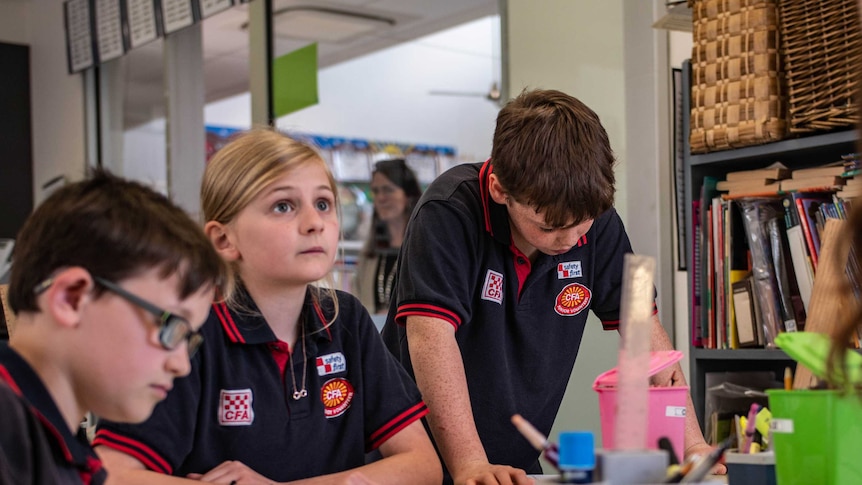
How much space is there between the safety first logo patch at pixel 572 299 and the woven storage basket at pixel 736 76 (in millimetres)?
664

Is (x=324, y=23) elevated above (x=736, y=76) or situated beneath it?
elevated above

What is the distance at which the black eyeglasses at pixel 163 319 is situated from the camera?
96 centimetres

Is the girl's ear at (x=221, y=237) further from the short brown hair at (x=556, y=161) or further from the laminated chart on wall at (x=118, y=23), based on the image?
the laminated chart on wall at (x=118, y=23)

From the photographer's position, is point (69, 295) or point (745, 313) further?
point (745, 313)

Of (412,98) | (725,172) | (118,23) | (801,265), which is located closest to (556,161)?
(801,265)

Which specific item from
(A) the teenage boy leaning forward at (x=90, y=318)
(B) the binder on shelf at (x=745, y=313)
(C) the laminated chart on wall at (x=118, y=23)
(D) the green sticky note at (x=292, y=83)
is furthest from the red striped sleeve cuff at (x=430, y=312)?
(D) the green sticky note at (x=292, y=83)

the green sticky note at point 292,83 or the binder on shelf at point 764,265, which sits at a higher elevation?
the green sticky note at point 292,83

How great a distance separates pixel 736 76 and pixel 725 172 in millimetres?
285

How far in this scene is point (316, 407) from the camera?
4.84 feet

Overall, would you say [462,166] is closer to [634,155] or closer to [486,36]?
[634,155]

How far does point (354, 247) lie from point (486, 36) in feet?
5.95

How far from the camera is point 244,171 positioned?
149 centimetres

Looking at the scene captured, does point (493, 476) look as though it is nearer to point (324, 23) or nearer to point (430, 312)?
point (430, 312)

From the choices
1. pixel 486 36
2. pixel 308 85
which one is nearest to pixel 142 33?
pixel 308 85
